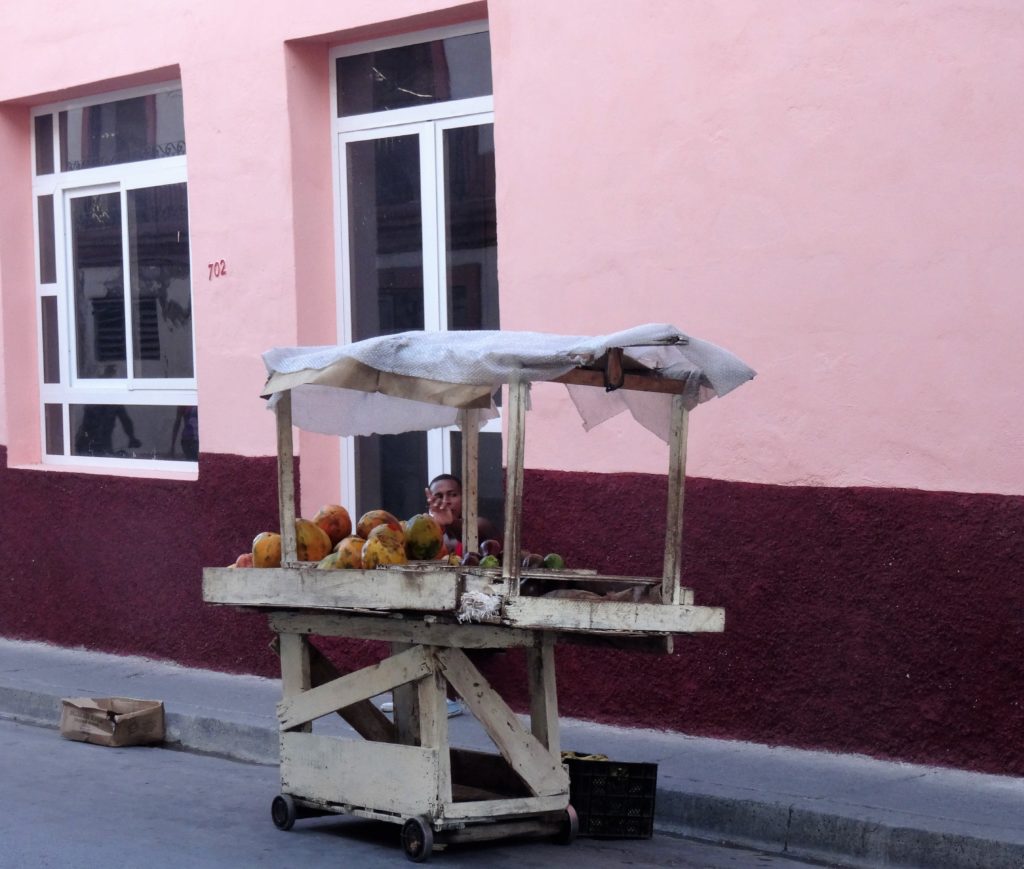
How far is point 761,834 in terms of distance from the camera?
6223mm

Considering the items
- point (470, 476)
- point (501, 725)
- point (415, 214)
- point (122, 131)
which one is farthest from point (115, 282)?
point (501, 725)

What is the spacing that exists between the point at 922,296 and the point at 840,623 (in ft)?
4.75

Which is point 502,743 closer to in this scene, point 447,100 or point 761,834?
point 761,834

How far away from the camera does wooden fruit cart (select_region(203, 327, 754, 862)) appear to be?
5.39 meters

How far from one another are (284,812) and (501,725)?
1.03 metres

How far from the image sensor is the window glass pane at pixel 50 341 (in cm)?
1103

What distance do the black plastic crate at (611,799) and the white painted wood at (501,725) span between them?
265mm


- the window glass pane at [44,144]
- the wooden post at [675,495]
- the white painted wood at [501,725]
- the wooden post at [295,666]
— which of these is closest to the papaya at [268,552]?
the wooden post at [295,666]

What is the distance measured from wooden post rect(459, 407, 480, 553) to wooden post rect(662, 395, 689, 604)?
1.18m

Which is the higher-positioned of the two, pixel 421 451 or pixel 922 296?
pixel 922 296

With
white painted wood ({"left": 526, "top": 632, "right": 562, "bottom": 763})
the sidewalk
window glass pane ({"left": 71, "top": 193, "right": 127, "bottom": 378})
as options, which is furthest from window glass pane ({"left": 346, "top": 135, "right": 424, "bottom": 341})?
white painted wood ({"left": 526, "top": 632, "right": 562, "bottom": 763})

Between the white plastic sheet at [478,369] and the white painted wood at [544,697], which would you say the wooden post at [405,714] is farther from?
the white plastic sheet at [478,369]

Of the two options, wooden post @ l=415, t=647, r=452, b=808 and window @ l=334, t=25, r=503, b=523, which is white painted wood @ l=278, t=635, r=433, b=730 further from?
window @ l=334, t=25, r=503, b=523

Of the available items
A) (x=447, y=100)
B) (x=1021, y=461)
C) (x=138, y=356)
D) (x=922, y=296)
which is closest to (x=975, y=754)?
(x=1021, y=461)
